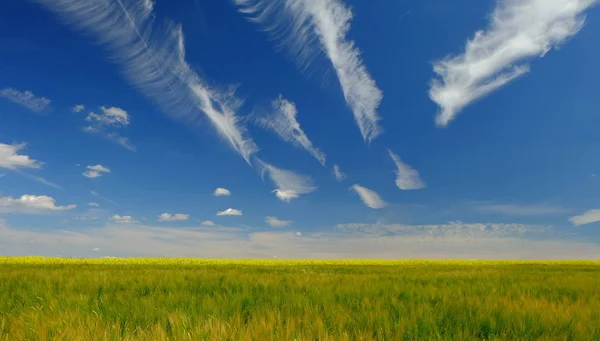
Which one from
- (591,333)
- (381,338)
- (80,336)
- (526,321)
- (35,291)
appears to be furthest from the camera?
(35,291)

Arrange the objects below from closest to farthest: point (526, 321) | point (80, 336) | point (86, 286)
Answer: point (80, 336) < point (526, 321) < point (86, 286)

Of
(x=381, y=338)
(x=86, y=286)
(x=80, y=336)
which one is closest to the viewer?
(x=80, y=336)

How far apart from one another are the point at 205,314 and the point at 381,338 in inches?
71.7

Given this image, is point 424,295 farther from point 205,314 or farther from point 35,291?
point 35,291

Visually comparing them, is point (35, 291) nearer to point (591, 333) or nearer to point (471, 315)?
point (471, 315)

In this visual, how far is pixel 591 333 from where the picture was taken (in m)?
3.40

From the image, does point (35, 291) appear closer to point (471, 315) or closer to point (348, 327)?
point (348, 327)

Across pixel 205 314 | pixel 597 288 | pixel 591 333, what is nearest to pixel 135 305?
pixel 205 314

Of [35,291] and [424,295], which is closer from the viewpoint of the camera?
[424,295]

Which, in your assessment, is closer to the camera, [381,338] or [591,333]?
[381,338]

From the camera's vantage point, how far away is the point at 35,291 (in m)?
5.80

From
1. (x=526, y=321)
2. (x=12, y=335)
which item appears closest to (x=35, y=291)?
(x=12, y=335)

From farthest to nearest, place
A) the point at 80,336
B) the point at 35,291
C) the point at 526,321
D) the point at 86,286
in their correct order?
the point at 86,286, the point at 35,291, the point at 526,321, the point at 80,336

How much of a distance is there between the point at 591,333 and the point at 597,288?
5.06 metres
